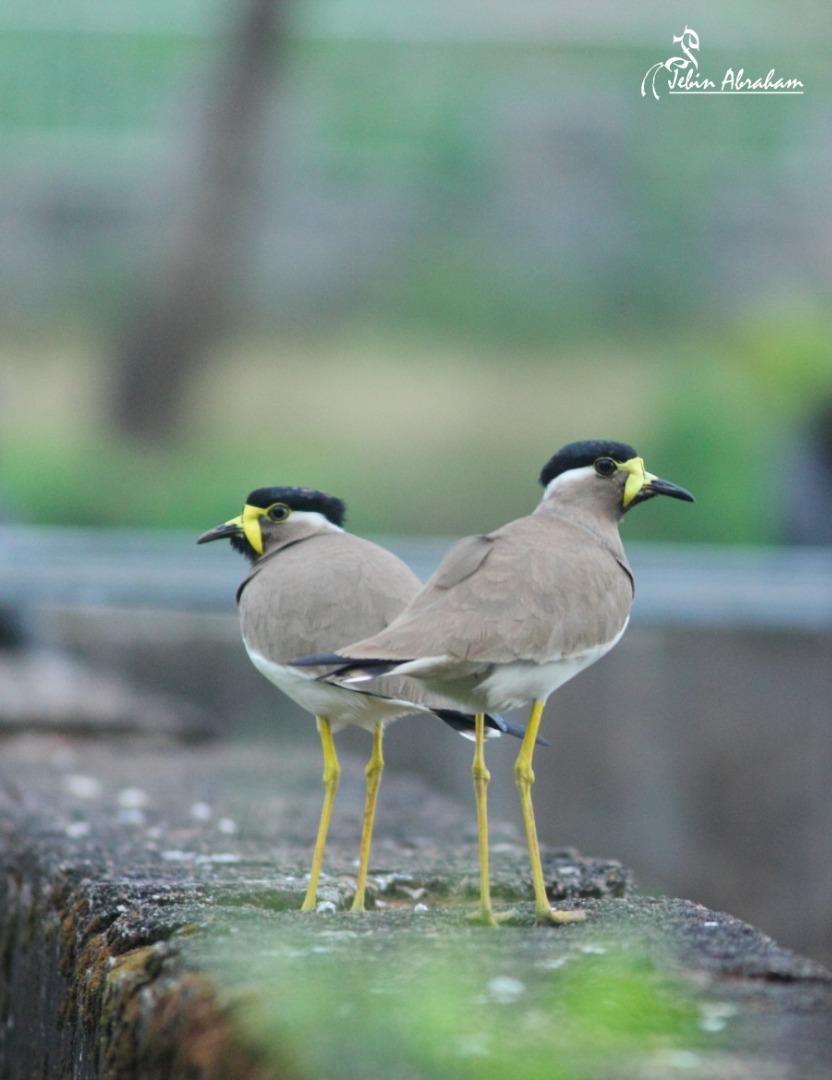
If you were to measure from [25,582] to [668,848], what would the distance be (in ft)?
10.7

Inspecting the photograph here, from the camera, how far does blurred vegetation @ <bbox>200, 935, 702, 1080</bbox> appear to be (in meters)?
2.67

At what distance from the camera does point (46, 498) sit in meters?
16.0

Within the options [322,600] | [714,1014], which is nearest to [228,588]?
[322,600]

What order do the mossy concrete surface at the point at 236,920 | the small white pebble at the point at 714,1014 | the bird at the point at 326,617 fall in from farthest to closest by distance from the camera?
the bird at the point at 326,617 < the mossy concrete surface at the point at 236,920 < the small white pebble at the point at 714,1014

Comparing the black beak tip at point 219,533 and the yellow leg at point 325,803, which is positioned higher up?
the black beak tip at point 219,533

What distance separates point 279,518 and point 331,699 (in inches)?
20.9

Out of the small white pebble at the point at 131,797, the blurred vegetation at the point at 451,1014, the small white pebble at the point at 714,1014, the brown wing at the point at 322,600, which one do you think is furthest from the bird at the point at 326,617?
the small white pebble at the point at 131,797

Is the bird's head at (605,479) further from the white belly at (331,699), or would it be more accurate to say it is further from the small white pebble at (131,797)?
the small white pebble at (131,797)

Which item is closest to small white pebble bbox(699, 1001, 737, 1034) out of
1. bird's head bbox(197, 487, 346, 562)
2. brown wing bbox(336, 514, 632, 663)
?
brown wing bbox(336, 514, 632, 663)

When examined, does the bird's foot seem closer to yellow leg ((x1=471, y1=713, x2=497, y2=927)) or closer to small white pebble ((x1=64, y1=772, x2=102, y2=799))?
yellow leg ((x1=471, y1=713, x2=497, y2=927))

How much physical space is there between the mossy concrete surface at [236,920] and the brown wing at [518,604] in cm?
50

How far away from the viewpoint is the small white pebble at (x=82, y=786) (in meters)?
6.17

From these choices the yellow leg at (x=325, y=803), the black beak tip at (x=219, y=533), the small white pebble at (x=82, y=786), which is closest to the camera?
the yellow leg at (x=325, y=803)

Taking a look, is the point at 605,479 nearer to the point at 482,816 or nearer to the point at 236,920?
the point at 482,816
